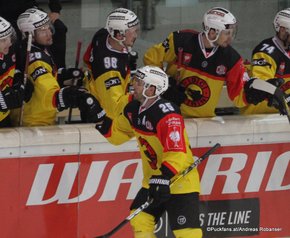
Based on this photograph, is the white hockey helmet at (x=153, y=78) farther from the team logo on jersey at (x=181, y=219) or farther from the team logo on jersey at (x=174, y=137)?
the team logo on jersey at (x=181, y=219)

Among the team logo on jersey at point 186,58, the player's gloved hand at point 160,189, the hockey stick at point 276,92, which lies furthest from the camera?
the team logo on jersey at point 186,58

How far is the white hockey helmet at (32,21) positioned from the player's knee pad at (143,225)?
1422mm

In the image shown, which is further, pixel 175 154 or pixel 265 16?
pixel 265 16

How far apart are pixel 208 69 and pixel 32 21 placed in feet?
3.75

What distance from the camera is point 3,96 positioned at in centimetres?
613

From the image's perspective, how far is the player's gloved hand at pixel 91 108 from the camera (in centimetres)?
622

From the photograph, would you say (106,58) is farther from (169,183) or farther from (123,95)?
(169,183)

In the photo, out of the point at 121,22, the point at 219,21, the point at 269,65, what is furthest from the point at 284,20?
the point at 121,22

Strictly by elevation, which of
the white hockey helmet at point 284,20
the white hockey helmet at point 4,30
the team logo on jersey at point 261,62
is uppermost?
the white hockey helmet at point 4,30

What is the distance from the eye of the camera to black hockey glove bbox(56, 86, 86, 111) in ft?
20.3

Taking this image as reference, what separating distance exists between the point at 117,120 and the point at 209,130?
72cm

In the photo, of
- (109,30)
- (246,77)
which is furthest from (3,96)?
(246,77)

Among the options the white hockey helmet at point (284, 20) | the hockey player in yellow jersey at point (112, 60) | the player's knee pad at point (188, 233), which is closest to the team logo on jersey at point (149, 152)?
the player's knee pad at point (188, 233)

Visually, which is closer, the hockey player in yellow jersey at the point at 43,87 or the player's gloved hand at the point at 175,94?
the hockey player in yellow jersey at the point at 43,87
